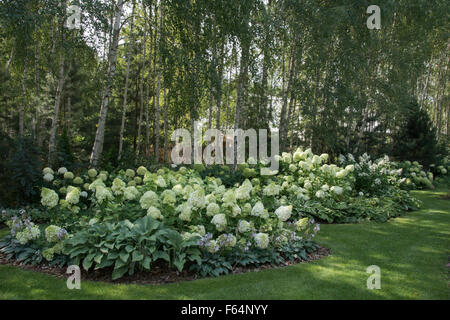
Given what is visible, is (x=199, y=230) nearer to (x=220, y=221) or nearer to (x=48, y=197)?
(x=220, y=221)

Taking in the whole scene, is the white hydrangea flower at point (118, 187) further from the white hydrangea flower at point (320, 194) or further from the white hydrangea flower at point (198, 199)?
the white hydrangea flower at point (320, 194)

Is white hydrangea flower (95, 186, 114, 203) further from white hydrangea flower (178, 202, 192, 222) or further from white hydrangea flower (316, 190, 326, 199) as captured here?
white hydrangea flower (316, 190, 326, 199)

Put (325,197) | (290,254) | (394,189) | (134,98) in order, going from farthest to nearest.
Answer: (134,98) → (394,189) → (325,197) → (290,254)

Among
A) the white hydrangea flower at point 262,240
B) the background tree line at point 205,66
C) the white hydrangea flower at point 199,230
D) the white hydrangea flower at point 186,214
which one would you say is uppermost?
the background tree line at point 205,66

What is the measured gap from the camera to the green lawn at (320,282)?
9.91 ft

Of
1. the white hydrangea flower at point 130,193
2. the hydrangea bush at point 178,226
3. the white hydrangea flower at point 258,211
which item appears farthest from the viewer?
the white hydrangea flower at point 130,193

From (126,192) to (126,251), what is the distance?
1.06 m

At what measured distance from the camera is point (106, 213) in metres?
4.25

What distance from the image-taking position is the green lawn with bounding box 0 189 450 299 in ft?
9.91

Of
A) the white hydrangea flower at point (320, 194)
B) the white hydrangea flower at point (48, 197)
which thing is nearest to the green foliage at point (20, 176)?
the white hydrangea flower at point (48, 197)

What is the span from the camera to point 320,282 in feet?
11.1
